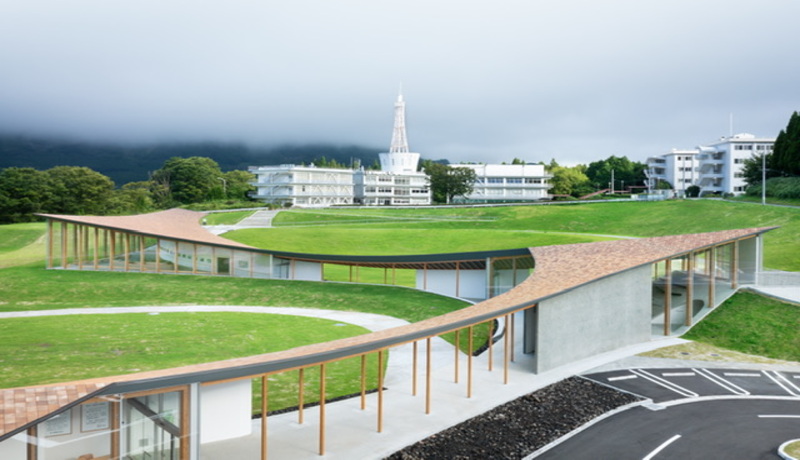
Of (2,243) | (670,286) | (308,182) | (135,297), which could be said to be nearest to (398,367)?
(670,286)

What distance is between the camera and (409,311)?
31.5 metres

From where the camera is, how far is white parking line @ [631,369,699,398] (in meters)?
18.6

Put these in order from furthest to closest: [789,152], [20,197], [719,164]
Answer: [719,164] → [20,197] → [789,152]

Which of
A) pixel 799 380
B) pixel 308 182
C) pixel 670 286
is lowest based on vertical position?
pixel 799 380

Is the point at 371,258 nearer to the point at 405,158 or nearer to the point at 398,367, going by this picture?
the point at 398,367

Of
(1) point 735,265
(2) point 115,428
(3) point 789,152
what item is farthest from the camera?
(3) point 789,152

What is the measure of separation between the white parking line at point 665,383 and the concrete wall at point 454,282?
47.2ft

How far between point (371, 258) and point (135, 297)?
13.8m

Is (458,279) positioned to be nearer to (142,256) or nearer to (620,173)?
(142,256)

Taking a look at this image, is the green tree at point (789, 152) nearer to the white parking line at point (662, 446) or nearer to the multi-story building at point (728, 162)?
the multi-story building at point (728, 162)

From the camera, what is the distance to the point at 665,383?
770 inches

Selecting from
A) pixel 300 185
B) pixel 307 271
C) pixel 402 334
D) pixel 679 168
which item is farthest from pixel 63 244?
pixel 679 168

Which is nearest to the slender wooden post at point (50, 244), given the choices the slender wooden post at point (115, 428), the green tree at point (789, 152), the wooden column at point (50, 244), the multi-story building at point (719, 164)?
the wooden column at point (50, 244)

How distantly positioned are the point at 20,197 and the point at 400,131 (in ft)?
268
